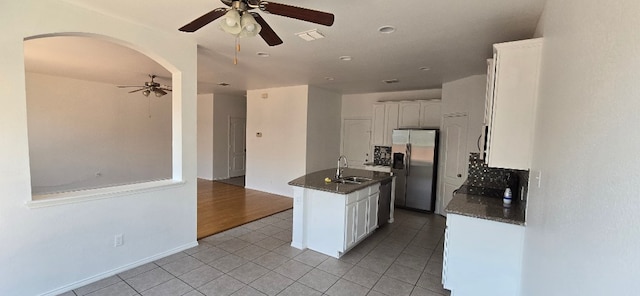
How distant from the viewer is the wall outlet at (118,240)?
280cm

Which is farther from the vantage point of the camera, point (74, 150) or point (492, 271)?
point (74, 150)

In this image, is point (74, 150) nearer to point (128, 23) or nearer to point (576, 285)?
point (128, 23)

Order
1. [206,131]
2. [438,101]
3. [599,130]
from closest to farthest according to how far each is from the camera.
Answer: [599,130] < [438,101] < [206,131]

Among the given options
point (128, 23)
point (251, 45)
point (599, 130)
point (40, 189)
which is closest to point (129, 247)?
point (128, 23)

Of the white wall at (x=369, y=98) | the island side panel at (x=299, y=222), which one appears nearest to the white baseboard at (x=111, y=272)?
the island side panel at (x=299, y=222)

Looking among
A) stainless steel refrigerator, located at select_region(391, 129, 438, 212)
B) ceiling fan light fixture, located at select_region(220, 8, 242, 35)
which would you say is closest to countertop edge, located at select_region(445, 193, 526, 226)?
ceiling fan light fixture, located at select_region(220, 8, 242, 35)

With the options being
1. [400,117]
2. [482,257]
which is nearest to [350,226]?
[482,257]

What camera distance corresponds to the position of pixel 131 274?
281 centimetres

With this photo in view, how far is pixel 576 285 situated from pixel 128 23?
12.6 ft

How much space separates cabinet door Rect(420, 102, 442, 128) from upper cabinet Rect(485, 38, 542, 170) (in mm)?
3456

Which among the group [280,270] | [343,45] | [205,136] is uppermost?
[343,45]

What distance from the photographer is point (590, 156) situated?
1057mm

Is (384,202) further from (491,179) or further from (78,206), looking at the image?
(78,206)

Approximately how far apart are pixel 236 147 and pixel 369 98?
4545 millimetres
